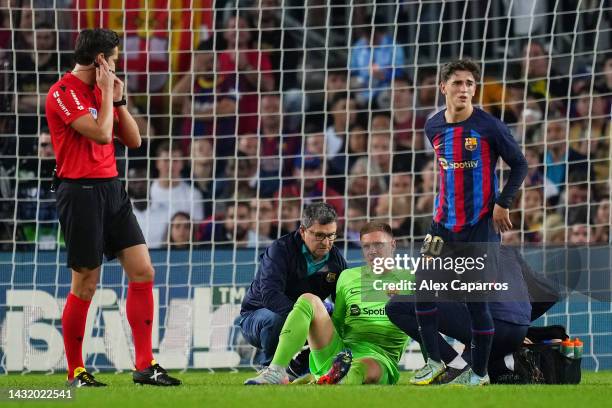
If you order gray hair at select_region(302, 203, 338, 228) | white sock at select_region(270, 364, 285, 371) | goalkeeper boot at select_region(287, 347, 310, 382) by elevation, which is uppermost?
gray hair at select_region(302, 203, 338, 228)

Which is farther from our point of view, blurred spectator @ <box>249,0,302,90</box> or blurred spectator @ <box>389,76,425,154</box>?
blurred spectator @ <box>249,0,302,90</box>

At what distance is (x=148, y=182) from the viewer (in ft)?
32.0

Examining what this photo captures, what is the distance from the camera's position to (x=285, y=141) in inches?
416

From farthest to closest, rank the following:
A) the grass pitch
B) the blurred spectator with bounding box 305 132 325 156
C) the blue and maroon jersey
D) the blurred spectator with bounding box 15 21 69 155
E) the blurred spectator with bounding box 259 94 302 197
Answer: the blurred spectator with bounding box 305 132 325 156
the blurred spectator with bounding box 259 94 302 197
the blurred spectator with bounding box 15 21 69 155
the blue and maroon jersey
the grass pitch

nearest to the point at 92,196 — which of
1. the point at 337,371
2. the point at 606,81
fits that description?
the point at 337,371

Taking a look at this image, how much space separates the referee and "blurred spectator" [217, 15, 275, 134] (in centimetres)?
426

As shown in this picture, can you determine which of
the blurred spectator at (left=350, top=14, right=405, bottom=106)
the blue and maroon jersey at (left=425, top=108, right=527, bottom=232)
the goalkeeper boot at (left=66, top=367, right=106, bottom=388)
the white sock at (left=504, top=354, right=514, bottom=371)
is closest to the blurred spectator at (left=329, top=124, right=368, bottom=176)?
the blurred spectator at (left=350, top=14, right=405, bottom=106)

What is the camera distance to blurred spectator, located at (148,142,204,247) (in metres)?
9.87

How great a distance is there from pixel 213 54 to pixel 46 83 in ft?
4.74

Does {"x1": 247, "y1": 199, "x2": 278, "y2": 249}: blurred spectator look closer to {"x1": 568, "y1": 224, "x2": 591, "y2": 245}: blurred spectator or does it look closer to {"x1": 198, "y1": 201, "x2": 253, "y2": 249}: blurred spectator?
{"x1": 198, "y1": 201, "x2": 253, "y2": 249}: blurred spectator

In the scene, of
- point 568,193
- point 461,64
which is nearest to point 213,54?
point 568,193

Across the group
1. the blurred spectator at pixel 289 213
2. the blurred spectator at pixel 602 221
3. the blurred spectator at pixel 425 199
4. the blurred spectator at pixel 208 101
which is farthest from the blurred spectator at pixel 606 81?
the blurred spectator at pixel 208 101

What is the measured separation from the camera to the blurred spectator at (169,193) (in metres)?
9.87

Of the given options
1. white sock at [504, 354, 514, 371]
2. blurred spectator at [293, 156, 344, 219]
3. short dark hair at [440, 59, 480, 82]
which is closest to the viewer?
short dark hair at [440, 59, 480, 82]
